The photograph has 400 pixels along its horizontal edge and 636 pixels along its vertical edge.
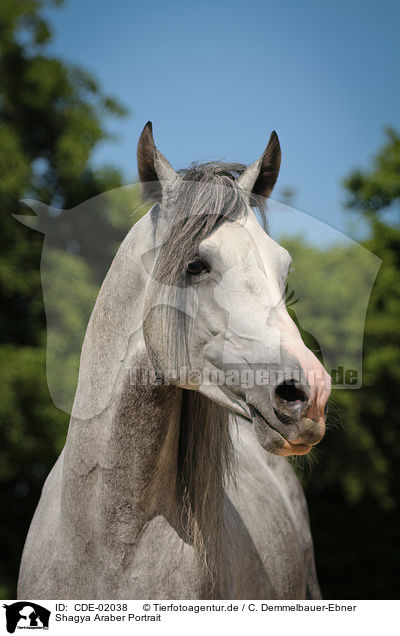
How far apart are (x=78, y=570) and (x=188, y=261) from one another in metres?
1.01

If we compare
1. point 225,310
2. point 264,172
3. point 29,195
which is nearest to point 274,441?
point 225,310

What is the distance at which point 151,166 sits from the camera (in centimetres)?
170

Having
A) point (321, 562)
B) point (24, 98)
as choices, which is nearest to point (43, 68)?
point (24, 98)

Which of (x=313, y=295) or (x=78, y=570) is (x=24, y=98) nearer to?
(x=313, y=295)

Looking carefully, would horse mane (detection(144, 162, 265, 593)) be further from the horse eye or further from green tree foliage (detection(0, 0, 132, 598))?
green tree foliage (detection(0, 0, 132, 598))

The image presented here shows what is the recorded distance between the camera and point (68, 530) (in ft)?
5.69

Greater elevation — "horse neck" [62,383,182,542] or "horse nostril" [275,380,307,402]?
"horse nostril" [275,380,307,402]

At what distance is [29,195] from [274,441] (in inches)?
265

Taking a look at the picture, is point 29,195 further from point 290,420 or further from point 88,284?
point 290,420

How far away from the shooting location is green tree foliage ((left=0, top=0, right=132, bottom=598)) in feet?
22.3

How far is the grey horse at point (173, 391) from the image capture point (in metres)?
1.45
